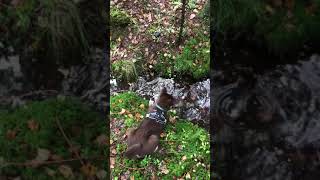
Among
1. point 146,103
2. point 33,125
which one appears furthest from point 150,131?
point 33,125

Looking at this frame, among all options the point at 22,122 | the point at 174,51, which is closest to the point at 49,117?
the point at 22,122

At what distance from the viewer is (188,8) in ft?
13.5

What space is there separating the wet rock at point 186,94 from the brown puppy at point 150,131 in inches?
3.5

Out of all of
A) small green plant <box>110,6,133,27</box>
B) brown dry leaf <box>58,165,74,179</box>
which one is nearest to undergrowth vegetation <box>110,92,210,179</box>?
brown dry leaf <box>58,165,74,179</box>

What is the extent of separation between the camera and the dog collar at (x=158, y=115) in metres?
3.64

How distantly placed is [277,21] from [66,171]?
1882mm

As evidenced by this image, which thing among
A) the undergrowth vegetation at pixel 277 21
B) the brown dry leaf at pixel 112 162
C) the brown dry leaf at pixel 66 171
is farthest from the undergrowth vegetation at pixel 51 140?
the undergrowth vegetation at pixel 277 21

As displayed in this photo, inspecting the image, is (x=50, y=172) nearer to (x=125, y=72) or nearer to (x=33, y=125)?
(x=33, y=125)

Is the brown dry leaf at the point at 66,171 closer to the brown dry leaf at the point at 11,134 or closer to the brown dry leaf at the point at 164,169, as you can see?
the brown dry leaf at the point at 11,134

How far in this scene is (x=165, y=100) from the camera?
3727 millimetres

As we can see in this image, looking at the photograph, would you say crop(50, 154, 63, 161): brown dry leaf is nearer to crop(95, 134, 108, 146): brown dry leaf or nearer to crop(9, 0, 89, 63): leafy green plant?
crop(95, 134, 108, 146): brown dry leaf

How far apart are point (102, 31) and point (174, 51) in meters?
0.64

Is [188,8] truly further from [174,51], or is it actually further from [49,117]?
[49,117]

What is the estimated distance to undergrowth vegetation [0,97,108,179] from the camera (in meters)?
3.28
